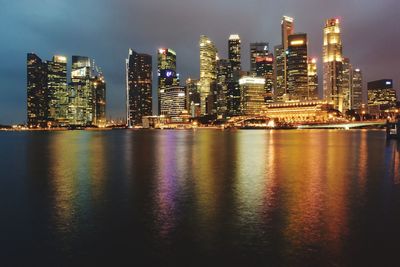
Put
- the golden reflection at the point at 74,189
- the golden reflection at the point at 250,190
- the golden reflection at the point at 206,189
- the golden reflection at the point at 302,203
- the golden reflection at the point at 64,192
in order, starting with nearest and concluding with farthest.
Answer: the golden reflection at the point at 302,203 → the golden reflection at the point at 64,192 → the golden reflection at the point at 250,190 → the golden reflection at the point at 206,189 → the golden reflection at the point at 74,189

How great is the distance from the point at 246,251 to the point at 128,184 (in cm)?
1740

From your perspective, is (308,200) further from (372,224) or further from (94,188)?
(94,188)

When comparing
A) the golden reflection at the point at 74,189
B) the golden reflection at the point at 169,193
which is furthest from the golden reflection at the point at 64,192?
the golden reflection at the point at 169,193

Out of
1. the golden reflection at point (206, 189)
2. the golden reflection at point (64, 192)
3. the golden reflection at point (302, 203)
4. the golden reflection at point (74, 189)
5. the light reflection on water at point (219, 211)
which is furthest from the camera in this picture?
the golden reflection at point (74, 189)

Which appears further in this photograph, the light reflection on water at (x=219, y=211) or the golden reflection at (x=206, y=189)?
the golden reflection at (x=206, y=189)

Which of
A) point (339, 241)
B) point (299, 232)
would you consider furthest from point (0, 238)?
point (339, 241)

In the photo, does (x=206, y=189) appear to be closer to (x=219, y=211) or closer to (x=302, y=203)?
(x=219, y=211)

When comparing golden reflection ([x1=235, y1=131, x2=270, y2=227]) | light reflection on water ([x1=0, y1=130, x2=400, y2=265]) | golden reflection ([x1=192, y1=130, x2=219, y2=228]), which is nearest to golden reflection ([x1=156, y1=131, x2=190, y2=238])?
light reflection on water ([x1=0, y1=130, x2=400, y2=265])

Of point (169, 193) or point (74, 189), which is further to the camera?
point (74, 189)

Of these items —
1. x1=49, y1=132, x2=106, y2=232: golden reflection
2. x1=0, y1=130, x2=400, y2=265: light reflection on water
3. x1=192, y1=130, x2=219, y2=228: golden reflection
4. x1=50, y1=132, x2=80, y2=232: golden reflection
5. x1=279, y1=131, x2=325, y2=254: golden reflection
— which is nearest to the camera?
x1=0, y1=130, x2=400, y2=265: light reflection on water

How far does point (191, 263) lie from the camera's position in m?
14.0

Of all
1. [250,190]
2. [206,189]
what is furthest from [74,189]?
[250,190]

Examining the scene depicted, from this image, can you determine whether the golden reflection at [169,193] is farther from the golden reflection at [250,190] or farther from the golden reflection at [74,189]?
the golden reflection at [74,189]

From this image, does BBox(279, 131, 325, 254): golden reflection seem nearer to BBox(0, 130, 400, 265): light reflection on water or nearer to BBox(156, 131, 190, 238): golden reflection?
BBox(0, 130, 400, 265): light reflection on water
